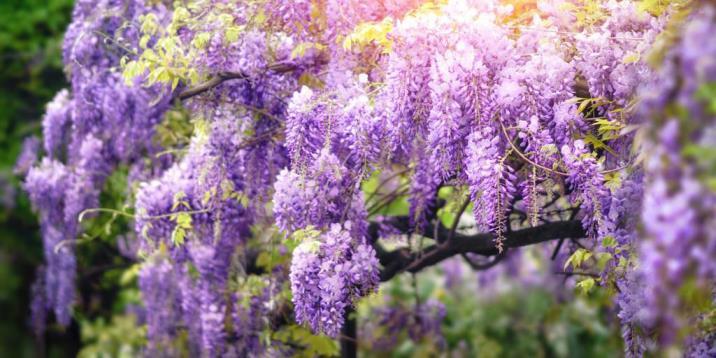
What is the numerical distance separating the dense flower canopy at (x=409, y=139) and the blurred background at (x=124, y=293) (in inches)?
79.0

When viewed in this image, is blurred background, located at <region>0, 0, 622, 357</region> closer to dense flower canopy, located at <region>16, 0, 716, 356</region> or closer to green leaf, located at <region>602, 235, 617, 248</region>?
dense flower canopy, located at <region>16, 0, 716, 356</region>

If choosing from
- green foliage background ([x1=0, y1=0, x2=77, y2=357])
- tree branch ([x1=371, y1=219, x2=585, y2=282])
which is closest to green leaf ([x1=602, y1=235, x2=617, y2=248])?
tree branch ([x1=371, y1=219, x2=585, y2=282])

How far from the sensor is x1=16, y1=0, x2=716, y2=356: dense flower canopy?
2205mm

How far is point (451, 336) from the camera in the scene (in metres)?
7.54

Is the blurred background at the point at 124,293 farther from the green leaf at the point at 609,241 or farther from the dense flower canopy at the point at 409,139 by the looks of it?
the green leaf at the point at 609,241

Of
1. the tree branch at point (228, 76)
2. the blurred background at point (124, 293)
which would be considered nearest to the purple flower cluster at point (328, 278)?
the tree branch at point (228, 76)

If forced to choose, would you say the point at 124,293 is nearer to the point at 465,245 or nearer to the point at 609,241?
the point at 465,245

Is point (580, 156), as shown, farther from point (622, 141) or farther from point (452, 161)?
point (452, 161)

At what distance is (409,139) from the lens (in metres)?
3.39

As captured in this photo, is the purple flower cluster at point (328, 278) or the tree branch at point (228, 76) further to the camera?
the tree branch at point (228, 76)

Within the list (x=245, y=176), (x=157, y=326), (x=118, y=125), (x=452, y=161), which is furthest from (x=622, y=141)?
(x=157, y=326)

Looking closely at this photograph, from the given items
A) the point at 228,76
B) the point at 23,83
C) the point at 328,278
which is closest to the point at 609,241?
the point at 328,278

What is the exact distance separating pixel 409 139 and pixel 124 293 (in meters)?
5.23

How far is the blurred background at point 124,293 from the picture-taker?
23.8ft
